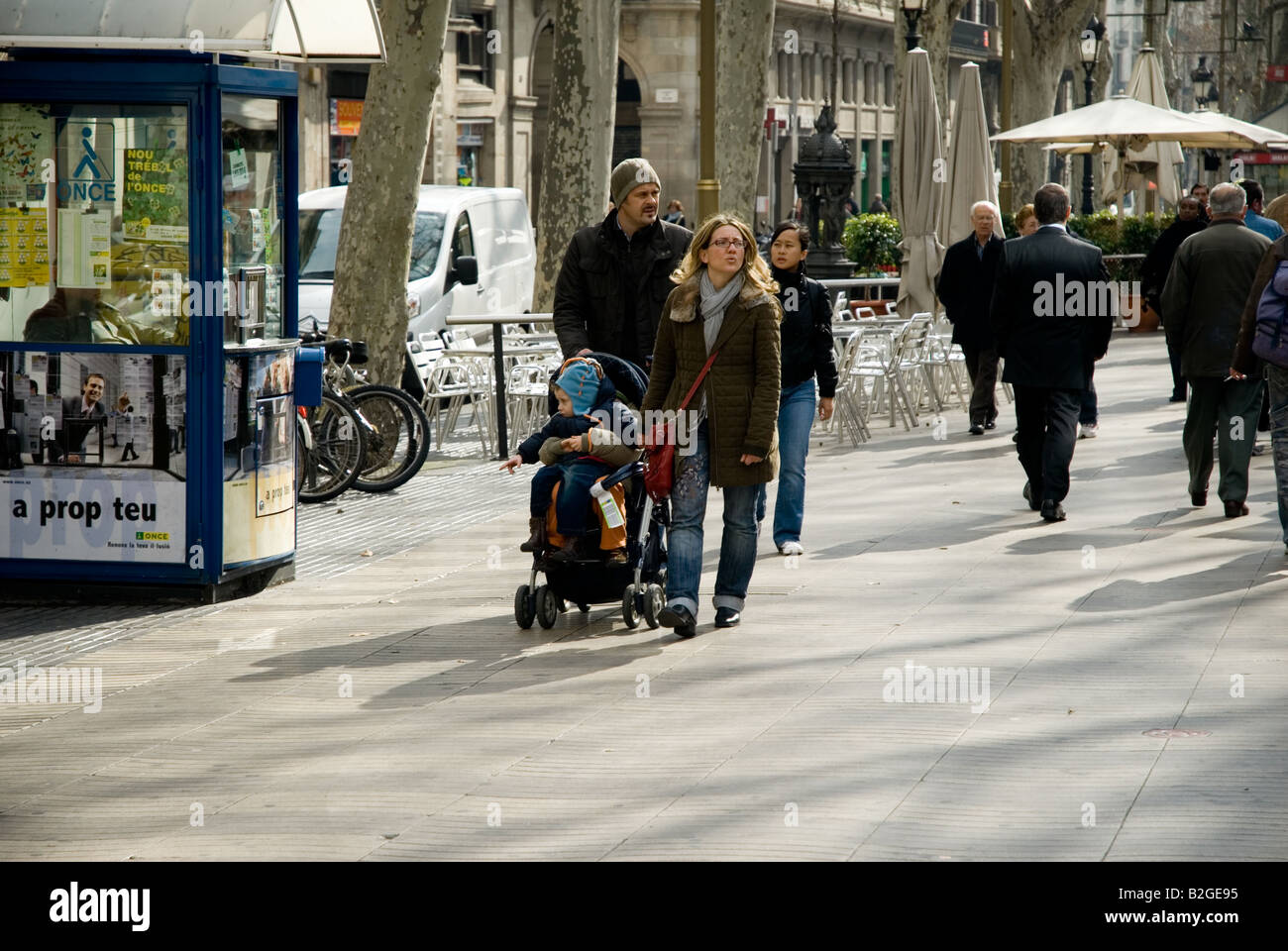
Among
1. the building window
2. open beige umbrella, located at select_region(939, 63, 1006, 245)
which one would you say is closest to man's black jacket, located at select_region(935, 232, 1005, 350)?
open beige umbrella, located at select_region(939, 63, 1006, 245)

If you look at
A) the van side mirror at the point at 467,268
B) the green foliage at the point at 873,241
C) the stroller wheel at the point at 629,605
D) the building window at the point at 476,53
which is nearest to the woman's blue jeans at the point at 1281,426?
the stroller wheel at the point at 629,605

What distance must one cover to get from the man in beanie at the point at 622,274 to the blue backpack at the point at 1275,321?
9.79 feet

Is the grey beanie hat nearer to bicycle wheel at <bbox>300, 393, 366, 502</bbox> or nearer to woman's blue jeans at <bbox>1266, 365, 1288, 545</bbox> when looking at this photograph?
woman's blue jeans at <bbox>1266, 365, 1288, 545</bbox>

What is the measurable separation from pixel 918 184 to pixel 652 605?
11.9 meters

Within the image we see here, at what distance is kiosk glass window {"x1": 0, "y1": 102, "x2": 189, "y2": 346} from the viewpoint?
29.5ft

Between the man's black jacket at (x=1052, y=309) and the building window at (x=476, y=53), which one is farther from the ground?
the building window at (x=476, y=53)

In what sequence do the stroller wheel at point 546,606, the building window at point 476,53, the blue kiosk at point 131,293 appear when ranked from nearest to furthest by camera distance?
the stroller wheel at point 546,606
the blue kiosk at point 131,293
the building window at point 476,53

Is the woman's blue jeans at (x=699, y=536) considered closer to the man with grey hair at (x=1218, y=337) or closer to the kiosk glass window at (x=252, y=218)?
the kiosk glass window at (x=252, y=218)

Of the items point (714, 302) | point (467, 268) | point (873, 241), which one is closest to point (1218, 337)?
point (714, 302)

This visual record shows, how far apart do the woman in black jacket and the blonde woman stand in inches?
64.0

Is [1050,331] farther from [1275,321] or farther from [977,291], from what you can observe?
[977,291]

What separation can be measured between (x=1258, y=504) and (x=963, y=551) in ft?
8.42

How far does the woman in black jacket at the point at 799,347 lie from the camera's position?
32.8 feet
